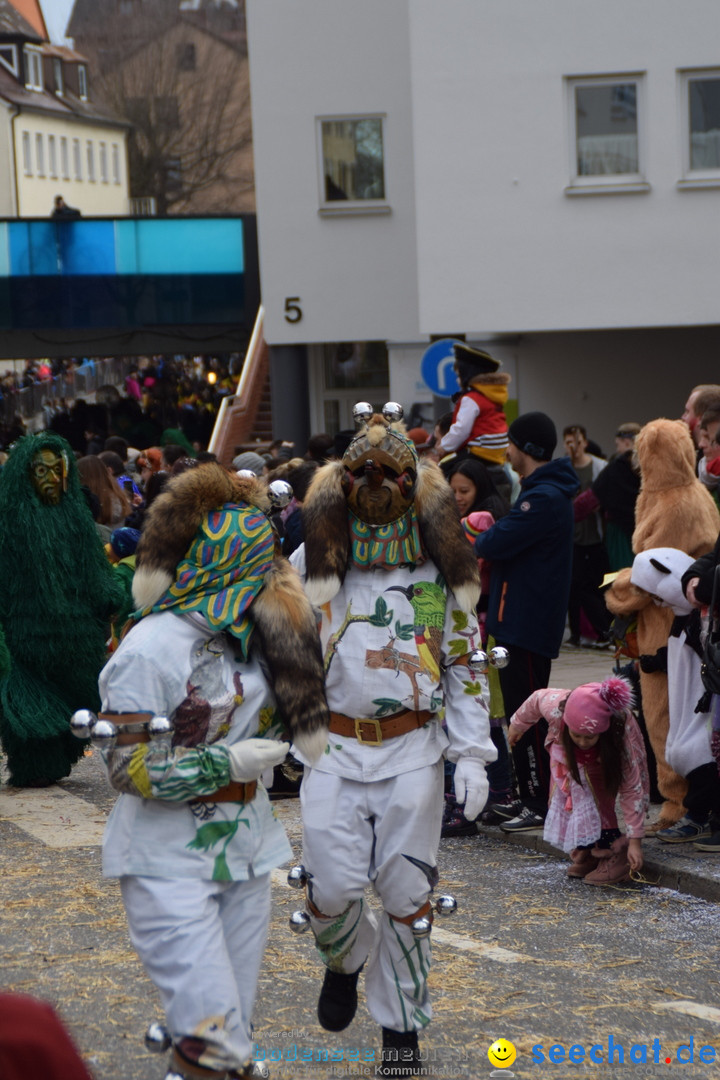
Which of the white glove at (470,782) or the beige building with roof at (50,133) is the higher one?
the beige building with roof at (50,133)

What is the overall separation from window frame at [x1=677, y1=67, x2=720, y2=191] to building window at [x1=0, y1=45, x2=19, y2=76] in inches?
2236

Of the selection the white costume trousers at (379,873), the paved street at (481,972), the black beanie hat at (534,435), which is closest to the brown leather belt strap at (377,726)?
the white costume trousers at (379,873)

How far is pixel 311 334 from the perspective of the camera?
2391 cm

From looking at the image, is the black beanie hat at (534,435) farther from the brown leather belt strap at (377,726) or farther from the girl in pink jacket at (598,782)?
the brown leather belt strap at (377,726)

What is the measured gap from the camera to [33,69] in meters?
70.6

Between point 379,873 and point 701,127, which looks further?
point 701,127

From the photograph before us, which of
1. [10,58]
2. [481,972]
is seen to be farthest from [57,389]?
[10,58]

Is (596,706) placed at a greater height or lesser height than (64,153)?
lesser

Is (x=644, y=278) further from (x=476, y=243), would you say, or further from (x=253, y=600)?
(x=253, y=600)

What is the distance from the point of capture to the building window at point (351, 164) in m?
23.2

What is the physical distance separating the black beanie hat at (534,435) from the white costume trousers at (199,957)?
162 inches

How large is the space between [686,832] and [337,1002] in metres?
2.93

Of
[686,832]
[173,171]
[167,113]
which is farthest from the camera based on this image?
[173,171]

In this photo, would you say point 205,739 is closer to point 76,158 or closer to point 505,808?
point 505,808
